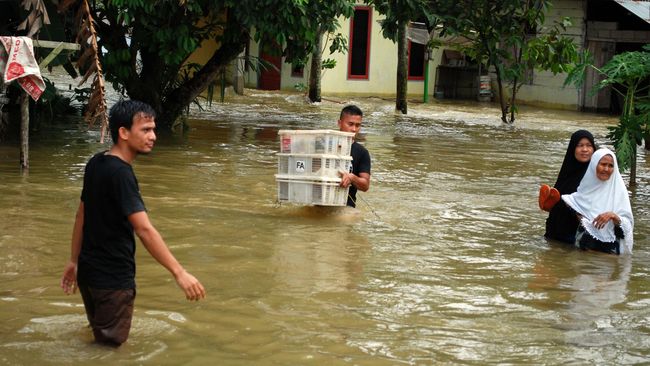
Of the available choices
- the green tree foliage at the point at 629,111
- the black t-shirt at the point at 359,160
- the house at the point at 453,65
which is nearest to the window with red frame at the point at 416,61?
the house at the point at 453,65

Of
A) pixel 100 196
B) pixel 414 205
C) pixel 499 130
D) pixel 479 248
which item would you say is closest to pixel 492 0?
pixel 499 130

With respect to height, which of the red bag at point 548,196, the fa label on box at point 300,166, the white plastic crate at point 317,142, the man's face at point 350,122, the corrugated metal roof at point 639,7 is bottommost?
the red bag at point 548,196

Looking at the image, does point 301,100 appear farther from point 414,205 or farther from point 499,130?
point 414,205

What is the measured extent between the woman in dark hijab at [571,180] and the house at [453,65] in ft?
59.3

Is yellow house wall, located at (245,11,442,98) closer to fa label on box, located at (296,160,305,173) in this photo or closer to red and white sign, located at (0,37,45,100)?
red and white sign, located at (0,37,45,100)

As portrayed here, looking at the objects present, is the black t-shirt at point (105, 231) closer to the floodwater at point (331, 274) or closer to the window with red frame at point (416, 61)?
the floodwater at point (331, 274)

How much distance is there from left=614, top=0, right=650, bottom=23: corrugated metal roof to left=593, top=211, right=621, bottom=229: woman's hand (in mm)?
18584

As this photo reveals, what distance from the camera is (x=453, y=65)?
33.5m

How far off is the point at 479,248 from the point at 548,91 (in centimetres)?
2206

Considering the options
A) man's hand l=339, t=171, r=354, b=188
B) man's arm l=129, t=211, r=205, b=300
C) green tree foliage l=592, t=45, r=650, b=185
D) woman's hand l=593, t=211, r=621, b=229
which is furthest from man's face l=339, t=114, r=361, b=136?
man's arm l=129, t=211, r=205, b=300

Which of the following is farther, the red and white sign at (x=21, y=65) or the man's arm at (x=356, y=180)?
the red and white sign at (x=21, y=65)

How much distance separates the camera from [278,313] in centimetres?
699

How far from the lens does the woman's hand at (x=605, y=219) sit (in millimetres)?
9336

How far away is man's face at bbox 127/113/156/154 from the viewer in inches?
219
